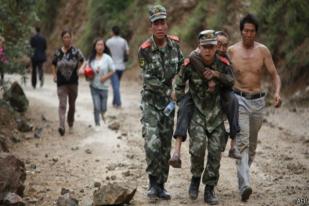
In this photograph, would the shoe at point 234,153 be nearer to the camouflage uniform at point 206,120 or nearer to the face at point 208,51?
the camouflage uniform at point 206,120

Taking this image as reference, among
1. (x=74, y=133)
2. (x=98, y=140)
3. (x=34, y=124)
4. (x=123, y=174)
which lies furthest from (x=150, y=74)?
(x=34, y=124)

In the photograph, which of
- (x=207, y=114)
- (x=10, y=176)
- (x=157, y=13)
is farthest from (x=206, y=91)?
(x=10, y=176)

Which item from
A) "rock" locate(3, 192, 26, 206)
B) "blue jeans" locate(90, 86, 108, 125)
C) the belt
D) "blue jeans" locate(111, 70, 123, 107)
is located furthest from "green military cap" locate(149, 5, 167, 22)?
"blue jeans" locate(111, 70, 123, 107)

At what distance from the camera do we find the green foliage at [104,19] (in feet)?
86.4

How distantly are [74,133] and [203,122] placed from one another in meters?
5.77

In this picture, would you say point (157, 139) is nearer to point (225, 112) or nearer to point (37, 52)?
point (225, 112)

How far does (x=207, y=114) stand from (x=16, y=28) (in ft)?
24.0

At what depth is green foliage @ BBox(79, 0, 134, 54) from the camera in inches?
1037

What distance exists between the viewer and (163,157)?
745 cm

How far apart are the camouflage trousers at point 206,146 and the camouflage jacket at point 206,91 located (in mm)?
68

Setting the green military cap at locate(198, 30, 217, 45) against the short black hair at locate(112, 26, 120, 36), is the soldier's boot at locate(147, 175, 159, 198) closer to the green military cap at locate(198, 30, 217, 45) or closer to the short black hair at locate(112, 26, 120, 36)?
the green military cap at locate(198, 30, 217, 45)

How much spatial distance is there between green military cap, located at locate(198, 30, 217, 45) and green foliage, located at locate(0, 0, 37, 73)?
635 cm

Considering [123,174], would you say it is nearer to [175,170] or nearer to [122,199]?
[175,170]

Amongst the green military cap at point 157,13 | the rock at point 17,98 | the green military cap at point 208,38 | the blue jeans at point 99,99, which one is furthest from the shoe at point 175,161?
the rock at point 17,98
